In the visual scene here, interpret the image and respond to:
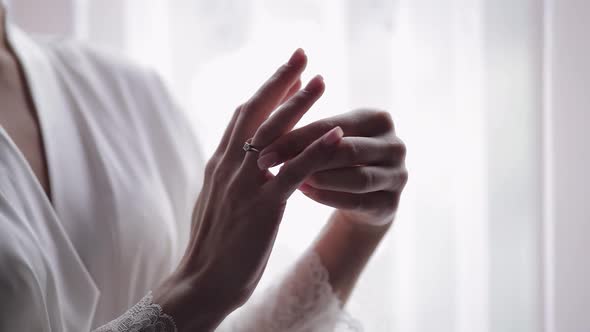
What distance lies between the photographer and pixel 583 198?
856 millimetres

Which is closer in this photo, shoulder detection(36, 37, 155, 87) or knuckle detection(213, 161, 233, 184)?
knuckle detection(213, 161, 233, 184)

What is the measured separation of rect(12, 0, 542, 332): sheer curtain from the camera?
0.96 metres

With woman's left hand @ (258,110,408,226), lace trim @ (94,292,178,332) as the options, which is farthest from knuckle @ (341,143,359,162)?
lace trim @ (94,292,178,332)

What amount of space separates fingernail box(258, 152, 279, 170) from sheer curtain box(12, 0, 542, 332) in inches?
23.2

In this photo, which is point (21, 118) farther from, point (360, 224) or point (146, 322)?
point (360, 224)

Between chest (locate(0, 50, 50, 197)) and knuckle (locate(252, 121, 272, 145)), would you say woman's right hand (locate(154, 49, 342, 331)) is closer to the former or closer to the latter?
knuckle (locate(252, 121, 272, 145))

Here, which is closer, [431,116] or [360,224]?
[360,224]

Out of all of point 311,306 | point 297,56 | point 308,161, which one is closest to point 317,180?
point 308,161

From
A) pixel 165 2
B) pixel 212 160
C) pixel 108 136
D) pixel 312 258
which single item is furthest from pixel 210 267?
pixel 165 2

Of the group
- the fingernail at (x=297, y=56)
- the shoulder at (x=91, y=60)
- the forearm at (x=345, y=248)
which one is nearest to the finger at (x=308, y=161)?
the fingernail at (x=297, y=56)

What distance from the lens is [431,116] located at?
40.1 inches

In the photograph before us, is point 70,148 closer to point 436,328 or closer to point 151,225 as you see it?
point 151,225

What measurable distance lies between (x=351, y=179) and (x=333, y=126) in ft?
0.20

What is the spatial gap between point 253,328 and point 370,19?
0.70 m
